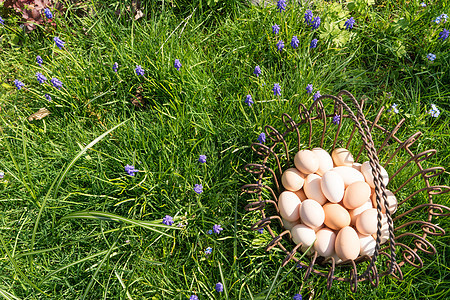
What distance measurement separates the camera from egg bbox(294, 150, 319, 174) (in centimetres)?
207

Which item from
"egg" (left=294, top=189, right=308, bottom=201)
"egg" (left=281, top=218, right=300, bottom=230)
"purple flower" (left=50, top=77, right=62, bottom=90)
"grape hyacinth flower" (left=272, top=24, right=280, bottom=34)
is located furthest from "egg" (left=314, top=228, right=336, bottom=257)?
"purple flower" (left=50, top=77, right=62, bottom=90)

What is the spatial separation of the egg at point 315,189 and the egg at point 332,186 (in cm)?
4

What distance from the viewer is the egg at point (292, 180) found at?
2.07 meters

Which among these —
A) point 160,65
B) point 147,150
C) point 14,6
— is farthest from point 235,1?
point 14,6

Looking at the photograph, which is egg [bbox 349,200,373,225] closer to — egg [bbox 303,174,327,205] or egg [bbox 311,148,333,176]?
egg [bbox 303,174,327,205]

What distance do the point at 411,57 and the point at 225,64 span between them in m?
1.46

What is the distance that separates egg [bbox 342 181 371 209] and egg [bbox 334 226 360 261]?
0.55ft

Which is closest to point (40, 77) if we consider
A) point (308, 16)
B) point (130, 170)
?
point (130, 170)

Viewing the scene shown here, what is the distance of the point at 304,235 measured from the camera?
1892 mm

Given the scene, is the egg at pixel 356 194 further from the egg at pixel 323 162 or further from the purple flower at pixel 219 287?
the purple flower at pixel 219 287

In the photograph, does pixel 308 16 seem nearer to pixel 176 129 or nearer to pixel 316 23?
pixel 316 23

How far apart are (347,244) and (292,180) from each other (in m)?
0.46

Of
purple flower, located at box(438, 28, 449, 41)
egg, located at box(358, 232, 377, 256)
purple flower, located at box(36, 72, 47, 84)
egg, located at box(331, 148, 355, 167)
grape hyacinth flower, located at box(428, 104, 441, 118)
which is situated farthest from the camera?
purple flower, located at box(438, 28, 449, 41)

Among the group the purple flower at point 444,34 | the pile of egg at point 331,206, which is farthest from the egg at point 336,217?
the purple flower at point 444,34
